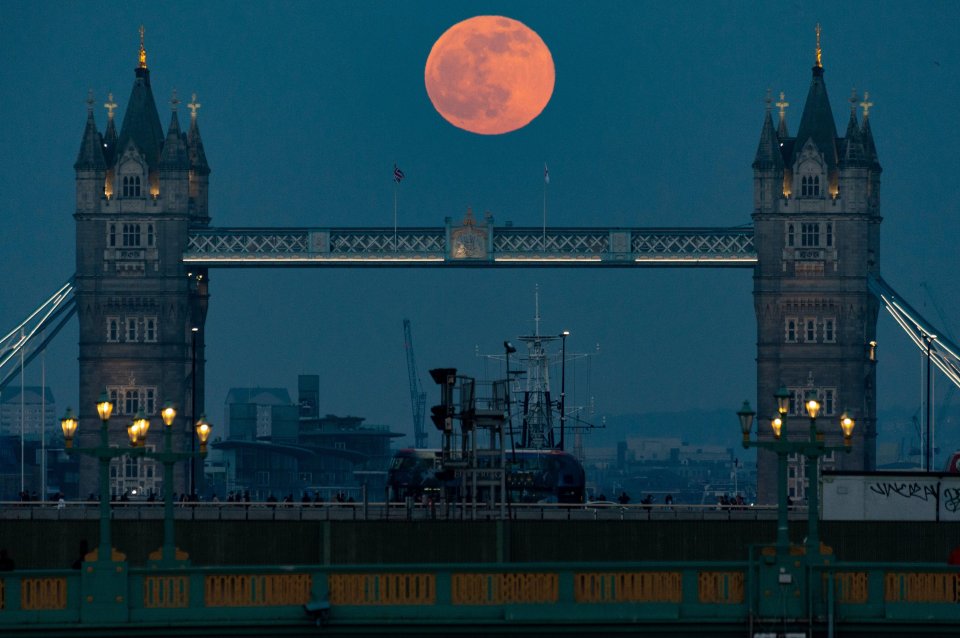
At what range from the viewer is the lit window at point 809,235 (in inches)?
5935

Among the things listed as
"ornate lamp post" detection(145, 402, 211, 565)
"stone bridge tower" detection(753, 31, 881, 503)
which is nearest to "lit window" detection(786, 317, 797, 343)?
"stone bridge tower" detection(753, 31, 881, 503)

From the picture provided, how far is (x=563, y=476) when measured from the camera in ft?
325

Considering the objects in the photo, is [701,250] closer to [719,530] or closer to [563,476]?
[563,476]

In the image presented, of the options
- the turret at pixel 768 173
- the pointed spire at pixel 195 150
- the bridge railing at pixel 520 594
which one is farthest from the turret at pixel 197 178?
the bridge railing at pixel 520 594

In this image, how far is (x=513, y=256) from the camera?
148625 millimetres

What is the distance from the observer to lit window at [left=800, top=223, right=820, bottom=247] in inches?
5935

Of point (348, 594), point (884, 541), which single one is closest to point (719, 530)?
point (884, 541)

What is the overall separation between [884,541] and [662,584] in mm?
22656

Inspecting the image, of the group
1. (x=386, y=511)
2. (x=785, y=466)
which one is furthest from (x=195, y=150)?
(x=785, y=466)

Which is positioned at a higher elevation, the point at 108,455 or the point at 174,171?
the point at 174,171

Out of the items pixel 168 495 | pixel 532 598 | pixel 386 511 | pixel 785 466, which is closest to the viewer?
pixel 532 598

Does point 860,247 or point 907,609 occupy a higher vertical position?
point 860,247

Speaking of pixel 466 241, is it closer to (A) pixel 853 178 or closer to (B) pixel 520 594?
(A) pixel 853 178

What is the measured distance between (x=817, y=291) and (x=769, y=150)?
10.2 metres
